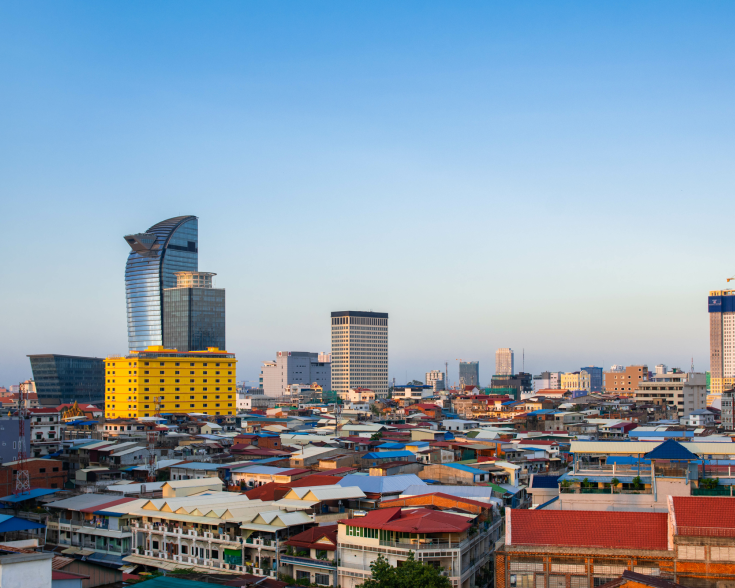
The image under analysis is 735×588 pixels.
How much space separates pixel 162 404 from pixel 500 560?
77083mm

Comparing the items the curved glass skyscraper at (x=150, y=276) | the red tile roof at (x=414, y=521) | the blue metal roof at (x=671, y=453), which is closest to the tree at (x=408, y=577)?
the red tile roof at (x=414, y=521)

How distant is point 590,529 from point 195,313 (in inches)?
4913

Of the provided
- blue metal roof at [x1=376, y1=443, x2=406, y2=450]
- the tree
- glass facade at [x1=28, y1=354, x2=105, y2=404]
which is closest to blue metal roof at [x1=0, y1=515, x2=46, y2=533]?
the tree

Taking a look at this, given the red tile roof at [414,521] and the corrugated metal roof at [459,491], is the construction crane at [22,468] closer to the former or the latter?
the corrugated metal roof at [459,491]

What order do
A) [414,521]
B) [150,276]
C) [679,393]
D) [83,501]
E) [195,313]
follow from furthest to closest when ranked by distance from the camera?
1. [150,276]
2. [195,313]
3. [679,393]
4. [83,501]
5. [414,521]

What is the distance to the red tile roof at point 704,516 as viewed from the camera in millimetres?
21188

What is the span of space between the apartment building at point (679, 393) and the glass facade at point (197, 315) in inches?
3019

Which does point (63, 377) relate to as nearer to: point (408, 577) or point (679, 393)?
point (679, 393)

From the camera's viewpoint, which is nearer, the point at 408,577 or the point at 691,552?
the point at 691,552

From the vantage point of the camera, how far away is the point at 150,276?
153 meters

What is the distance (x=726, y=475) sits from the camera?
30188 mm

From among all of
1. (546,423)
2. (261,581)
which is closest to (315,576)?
Result: (261,581)

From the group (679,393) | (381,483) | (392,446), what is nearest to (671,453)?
(381,483)

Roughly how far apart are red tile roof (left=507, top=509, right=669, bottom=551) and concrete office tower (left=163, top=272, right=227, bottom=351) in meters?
121
